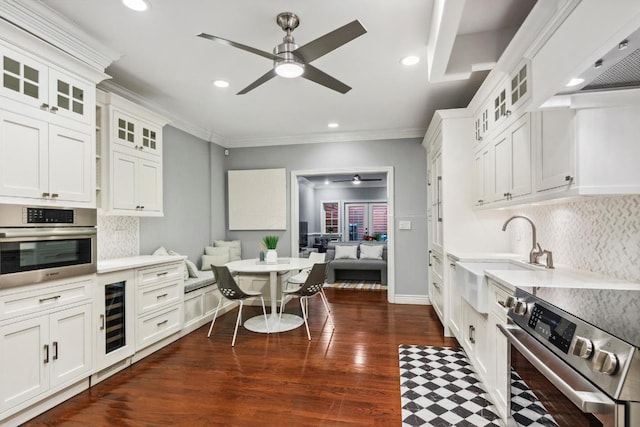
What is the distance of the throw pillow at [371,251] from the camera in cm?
690

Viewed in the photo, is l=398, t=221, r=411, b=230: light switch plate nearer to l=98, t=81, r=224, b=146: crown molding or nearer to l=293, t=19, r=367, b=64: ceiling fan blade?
l=98, t=81, r=224, b=146: crown molding

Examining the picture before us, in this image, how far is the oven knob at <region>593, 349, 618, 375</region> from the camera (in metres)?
0.92

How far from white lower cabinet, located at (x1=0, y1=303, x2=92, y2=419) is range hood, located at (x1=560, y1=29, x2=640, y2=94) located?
3.25 metres

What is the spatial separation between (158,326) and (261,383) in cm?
131

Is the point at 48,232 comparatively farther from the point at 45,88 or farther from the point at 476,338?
the point at 476,338

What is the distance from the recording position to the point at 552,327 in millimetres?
1284

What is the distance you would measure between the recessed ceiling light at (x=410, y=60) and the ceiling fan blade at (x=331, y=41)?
40.8 inches

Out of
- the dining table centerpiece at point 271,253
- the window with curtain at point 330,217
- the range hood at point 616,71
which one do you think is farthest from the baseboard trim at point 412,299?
the window with curtain at point 330,217

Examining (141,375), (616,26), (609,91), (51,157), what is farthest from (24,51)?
(609,91)

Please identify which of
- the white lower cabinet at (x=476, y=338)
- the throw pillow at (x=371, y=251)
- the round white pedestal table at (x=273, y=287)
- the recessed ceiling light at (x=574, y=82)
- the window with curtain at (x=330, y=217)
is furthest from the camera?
the window with curtain at (x=330, y=217)

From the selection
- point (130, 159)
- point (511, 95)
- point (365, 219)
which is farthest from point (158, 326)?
point (365, 219)

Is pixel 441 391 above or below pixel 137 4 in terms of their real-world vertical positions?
below

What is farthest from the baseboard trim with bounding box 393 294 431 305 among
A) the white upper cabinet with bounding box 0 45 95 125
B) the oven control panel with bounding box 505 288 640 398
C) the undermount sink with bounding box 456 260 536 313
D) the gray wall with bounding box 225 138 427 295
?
the white upper cabinet with bounding box 0 45 95 125

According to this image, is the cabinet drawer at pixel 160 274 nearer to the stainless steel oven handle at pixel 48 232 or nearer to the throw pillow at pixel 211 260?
the stainless steel oven handle at pixel 48 232
